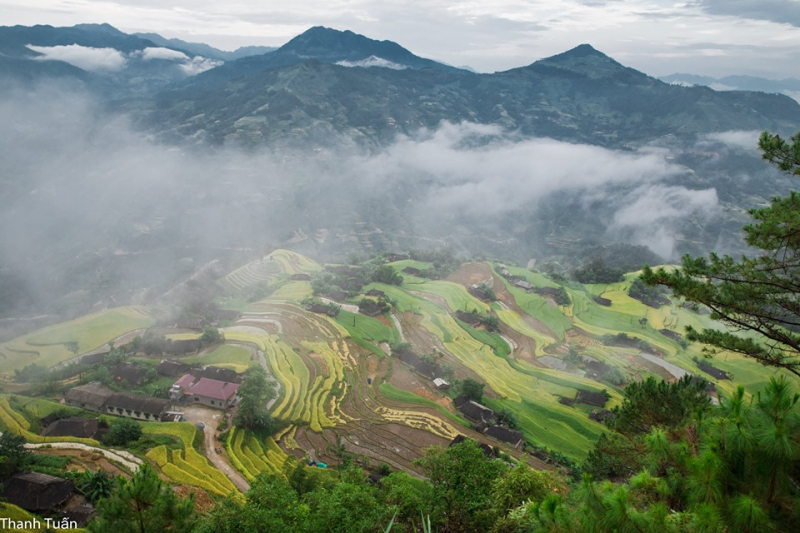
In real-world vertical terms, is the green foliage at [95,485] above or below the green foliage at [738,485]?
below

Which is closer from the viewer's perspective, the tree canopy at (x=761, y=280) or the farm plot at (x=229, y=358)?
the tree canopy at (x=761, y=280)

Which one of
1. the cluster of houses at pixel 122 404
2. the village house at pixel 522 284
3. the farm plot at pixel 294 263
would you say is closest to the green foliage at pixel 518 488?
the cluster of houses at pixel 122 404

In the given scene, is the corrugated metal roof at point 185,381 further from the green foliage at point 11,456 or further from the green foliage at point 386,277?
the green foliage at point 386,277

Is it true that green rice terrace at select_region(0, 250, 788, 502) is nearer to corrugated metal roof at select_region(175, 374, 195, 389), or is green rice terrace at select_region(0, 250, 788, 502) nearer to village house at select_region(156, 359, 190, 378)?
village house at select_region(156, 359, 190, 378)

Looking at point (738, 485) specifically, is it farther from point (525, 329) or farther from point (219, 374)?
point (525, 329)

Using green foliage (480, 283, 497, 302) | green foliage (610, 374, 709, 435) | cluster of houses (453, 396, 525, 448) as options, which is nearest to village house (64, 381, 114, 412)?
cluster of houses (453, 396, 525, 448)

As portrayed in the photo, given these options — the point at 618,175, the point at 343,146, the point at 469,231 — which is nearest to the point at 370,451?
the point at 469,231
